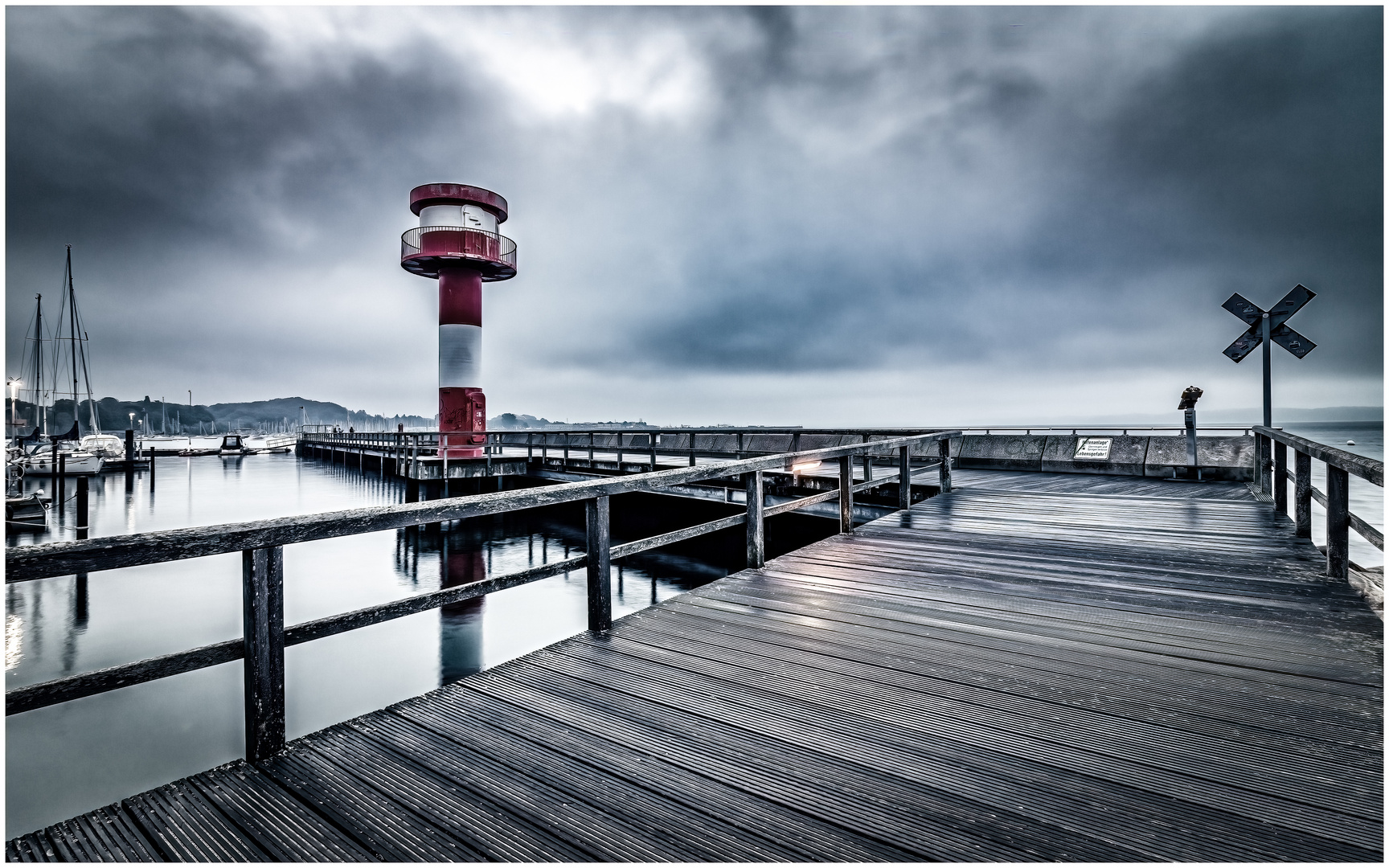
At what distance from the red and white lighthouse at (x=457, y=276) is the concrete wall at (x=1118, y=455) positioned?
14.8 m

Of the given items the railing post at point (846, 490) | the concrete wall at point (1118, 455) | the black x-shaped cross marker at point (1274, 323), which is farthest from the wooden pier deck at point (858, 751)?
the concrete wall at point (1118, 455)

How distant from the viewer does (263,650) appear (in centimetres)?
227

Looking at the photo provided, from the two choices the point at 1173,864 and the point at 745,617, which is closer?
the point at 1173,864

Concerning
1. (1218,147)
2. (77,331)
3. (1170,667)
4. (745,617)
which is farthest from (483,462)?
(77,331)

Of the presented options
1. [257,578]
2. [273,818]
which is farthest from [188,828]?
[257,578]

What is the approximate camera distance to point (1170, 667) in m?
2.98

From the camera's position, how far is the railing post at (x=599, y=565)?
140 inches

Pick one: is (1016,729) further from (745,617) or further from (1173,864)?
(745,617)

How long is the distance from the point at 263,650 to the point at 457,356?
19545 mm

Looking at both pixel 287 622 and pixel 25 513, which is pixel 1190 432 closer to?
pixel 287 622

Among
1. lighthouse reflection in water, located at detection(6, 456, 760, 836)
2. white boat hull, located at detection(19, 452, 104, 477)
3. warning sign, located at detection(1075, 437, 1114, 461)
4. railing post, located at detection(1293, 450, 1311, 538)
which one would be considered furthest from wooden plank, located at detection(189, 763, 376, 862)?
white boat hull, located at detection(19, 452, 104, 477)

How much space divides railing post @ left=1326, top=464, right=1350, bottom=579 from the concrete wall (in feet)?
29.0

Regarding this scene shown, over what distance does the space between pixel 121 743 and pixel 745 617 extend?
8.28 m

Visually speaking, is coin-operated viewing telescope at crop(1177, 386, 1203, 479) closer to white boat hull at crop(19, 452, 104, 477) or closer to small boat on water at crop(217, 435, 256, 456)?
white boat hull at crop(19, 452, 104, 477)
